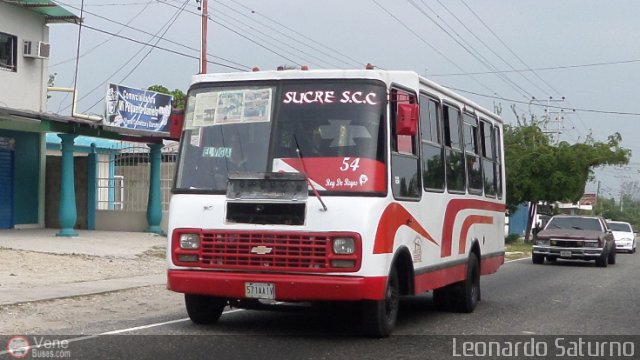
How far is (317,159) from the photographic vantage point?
33.1 feet

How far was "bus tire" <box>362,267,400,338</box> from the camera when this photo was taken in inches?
396

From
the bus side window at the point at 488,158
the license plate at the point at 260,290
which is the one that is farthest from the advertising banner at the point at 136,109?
the license plate at the point at 260,290

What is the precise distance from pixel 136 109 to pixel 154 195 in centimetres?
304

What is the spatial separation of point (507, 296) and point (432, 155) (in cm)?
569

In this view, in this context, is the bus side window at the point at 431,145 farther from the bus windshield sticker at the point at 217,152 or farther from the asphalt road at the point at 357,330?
the bus windshield sticker at the point at 217,152

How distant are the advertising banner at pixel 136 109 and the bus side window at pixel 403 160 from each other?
48.8ft

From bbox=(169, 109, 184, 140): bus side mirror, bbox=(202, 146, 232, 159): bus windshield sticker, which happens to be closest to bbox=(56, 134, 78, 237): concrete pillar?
bbox=(169, 109, 184, 140): bus side mirror

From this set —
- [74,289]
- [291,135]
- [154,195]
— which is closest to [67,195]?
[154,195]

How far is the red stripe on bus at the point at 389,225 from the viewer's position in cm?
984

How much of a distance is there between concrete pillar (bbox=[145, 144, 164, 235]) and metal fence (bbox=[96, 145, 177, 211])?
43.6 inches

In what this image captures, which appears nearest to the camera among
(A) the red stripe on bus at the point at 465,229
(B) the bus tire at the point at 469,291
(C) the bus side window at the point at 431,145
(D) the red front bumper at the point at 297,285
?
(D) the red front bumper at the point at 297,285

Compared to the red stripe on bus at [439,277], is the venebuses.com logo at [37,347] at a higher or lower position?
lower

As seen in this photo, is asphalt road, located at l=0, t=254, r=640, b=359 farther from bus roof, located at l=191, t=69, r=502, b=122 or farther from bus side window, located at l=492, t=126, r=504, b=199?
bus roof, located at l=191, t=69, r=502, b=122

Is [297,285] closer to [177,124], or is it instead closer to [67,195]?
[177,124]
